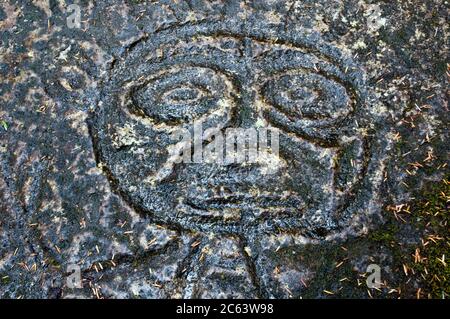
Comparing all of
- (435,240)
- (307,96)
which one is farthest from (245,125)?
(435,240)

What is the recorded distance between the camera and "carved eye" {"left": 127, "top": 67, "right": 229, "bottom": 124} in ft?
9.93

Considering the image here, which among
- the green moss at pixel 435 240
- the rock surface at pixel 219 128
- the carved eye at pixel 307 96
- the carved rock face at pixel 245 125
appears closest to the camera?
the green moss at pixel 435 240

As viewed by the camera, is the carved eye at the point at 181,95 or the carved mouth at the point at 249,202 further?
the carved eye at the point at 181,95

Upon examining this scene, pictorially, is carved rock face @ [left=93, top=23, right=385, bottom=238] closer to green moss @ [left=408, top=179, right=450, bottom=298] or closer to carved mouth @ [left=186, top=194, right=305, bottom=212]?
carved mouth @ [left=186, top=194, right=305, bottom=212]

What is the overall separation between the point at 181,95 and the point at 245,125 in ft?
1.47

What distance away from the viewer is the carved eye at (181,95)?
303cm

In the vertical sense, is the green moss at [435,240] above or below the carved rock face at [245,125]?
below

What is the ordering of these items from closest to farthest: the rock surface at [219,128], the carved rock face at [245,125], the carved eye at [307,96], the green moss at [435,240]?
the green moss at [435,240]
the rock surface at [219,128]
the carved rock face at [245,125]
the carved eye at [307,96]

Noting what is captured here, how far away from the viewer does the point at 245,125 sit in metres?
2.96

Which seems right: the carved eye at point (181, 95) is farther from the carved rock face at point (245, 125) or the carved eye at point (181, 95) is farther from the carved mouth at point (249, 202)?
the carved mouth at point (249, 202)

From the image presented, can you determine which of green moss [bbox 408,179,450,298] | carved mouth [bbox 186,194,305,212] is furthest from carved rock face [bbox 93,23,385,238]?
green moss [bbox 408,179,450,298]

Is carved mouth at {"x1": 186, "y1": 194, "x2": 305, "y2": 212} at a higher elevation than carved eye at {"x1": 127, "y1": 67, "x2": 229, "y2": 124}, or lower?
lower

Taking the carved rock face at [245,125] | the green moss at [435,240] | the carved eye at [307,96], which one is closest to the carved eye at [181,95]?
the carved rock face at [245,125]

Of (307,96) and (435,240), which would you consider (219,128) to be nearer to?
(307,96)
